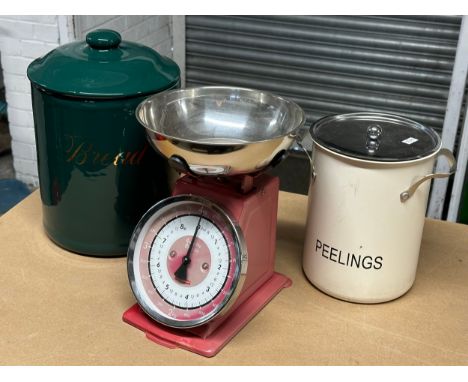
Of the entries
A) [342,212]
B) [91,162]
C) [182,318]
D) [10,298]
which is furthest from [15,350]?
[342,212]

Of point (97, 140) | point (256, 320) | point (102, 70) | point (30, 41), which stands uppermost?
point (102, 70)

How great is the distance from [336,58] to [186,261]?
6.97ft

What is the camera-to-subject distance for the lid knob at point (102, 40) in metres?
1.41

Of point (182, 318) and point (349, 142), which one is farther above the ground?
point (349, 142)

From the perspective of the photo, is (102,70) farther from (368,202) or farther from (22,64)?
(22,64)

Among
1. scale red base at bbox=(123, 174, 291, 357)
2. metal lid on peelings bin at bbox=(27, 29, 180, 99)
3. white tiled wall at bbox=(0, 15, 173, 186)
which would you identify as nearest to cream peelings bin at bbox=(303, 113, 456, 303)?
scale red base at bbox=(123, 174, 291, 357)

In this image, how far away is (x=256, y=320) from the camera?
4.36 feet

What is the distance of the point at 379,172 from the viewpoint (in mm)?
1244

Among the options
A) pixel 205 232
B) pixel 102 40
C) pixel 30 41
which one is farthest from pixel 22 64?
pixel 205 232

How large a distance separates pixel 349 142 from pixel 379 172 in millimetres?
91

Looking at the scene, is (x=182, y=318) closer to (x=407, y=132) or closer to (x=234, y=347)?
(x=234, y=347)

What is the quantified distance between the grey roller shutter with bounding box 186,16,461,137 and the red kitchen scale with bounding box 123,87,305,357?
1815mm

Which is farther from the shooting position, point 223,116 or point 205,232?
point 223,116

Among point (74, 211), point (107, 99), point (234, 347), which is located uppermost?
point (107, 99)
